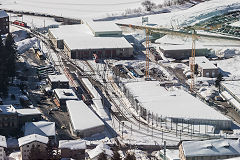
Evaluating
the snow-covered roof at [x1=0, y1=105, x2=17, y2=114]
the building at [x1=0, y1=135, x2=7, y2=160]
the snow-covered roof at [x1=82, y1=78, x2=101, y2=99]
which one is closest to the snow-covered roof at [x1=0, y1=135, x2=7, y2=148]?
the building at [x1=0, y1=135, x2=7, y2=160]

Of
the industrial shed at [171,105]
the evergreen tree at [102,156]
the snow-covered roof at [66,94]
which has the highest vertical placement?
the snow-covered roof at [66,94]

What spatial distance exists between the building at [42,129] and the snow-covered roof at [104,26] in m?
22.4

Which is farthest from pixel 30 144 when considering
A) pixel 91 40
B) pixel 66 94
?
pixel 91 40

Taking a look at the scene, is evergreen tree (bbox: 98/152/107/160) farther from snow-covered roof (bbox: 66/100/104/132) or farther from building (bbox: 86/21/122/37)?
building (bbox: 86/21/122/37)

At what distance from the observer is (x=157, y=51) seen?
67500 millimetres

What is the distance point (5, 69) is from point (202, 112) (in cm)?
1507

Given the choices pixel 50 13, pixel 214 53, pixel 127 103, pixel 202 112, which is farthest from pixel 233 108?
pixel 50 13

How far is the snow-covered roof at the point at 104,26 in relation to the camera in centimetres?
6953

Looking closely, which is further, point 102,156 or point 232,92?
point 232,92

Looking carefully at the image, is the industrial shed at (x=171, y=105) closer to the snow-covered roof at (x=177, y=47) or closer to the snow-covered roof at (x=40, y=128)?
the snow-covered roof at (x=40, y=128)

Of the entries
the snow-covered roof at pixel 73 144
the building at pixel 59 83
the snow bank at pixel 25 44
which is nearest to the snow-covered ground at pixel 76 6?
the snow bank at pixel 25 44

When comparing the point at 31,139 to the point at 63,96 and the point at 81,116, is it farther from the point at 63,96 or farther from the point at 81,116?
the point at 63,96

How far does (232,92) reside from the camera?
5497 centimetres

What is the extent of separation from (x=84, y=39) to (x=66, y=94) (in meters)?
14.9
